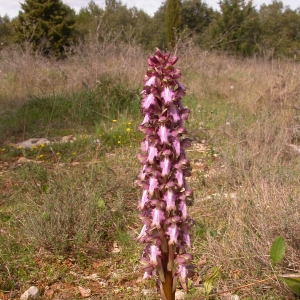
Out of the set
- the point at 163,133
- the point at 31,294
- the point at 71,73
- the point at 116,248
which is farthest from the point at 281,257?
the point at 71,73

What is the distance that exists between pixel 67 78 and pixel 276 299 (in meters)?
7.55

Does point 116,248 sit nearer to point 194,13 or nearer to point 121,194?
point 121,194

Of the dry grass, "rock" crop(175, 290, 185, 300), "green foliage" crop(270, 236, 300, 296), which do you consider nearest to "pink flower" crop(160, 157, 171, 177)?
"green foliage" crop(270, 236, 300, 296)

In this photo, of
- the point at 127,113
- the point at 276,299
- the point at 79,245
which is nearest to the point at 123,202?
the point at 79,245

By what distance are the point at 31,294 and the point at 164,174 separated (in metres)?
1.38

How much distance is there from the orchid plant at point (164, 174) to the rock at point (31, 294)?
3.45 ft

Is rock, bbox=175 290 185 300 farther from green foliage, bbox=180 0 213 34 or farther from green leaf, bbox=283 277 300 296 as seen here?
green foliage, bbox=180 0 213 34

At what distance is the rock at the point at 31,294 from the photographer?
2117 mm

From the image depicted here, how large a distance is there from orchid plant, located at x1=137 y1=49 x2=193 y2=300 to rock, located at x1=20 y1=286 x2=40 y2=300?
105 centimetres

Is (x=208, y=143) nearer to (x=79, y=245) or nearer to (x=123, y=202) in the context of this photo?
(x=123, y=202)

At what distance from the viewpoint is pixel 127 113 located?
5.96m

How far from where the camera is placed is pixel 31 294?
2.13 metres

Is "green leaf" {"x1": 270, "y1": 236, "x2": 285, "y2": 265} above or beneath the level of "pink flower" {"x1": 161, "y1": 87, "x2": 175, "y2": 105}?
beneath

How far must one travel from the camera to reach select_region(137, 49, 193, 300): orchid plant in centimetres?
133
